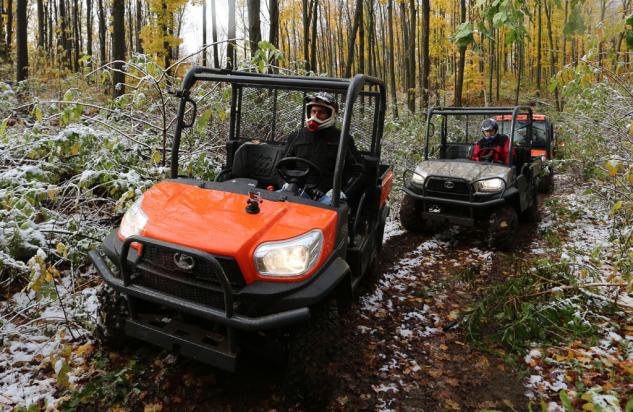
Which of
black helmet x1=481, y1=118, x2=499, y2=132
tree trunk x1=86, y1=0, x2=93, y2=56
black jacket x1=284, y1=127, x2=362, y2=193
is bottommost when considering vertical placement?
black jacket x1=284, y1=127, x2=362, y2=193

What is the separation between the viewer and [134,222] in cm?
290

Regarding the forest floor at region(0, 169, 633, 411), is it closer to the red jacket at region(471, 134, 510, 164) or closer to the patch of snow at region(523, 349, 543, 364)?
the patch of snow at region(523, 349, 543, 364)

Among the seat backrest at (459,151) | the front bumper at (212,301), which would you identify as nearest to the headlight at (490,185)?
the seat backrest at (459,151)

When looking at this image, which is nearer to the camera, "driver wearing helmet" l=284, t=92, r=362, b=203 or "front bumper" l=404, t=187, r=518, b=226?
"driver wearing helmet" l=284, t=92, r=362, b=203

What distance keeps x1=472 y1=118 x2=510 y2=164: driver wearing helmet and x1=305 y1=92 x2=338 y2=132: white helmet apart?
3.57 metres

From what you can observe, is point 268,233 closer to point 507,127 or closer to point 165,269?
point 165,269

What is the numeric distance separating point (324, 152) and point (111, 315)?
2157mm

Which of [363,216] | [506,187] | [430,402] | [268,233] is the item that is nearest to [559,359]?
[430,402]

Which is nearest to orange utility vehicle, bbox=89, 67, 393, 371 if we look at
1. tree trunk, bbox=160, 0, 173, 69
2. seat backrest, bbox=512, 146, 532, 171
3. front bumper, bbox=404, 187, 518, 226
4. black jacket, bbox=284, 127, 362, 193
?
black jacket, bbox=284, 127, 362, 193

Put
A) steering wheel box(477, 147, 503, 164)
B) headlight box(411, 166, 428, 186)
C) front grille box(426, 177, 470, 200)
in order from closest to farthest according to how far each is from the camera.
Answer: front grille box(426, 177, 470, 200), headlight box(411, 166, 428, 186), steering wheel box(477, 147, 503, 164)

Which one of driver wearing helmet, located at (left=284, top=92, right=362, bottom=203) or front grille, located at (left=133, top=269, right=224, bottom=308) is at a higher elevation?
driver wearing helmet, located at (left=284, top=92, right=362, bottom=203)

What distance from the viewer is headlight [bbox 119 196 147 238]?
2.82 metres

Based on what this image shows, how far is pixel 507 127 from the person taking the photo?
9.60m

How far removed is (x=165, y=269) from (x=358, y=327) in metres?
1.96
